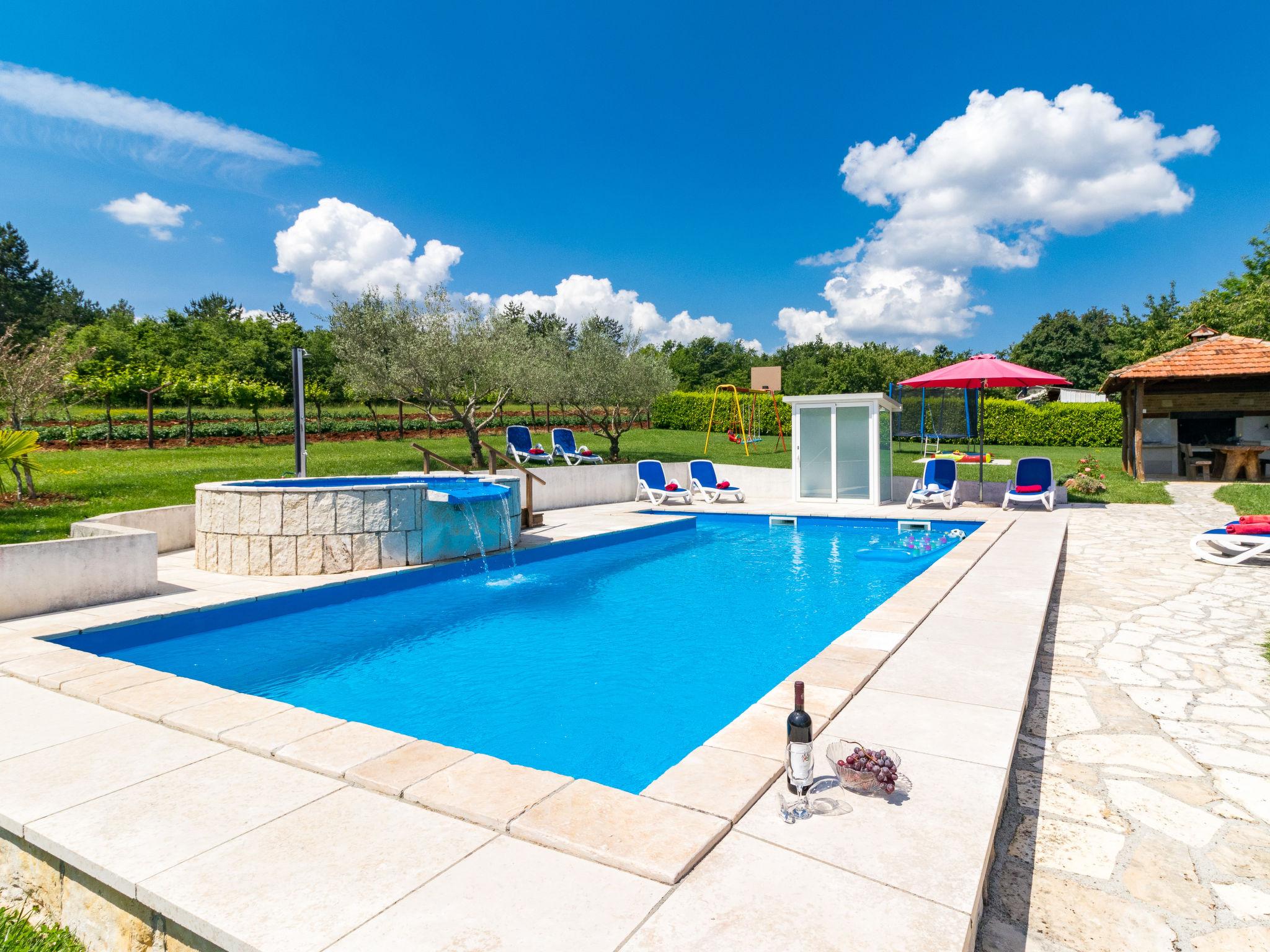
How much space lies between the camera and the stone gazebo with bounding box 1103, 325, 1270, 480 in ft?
50.7

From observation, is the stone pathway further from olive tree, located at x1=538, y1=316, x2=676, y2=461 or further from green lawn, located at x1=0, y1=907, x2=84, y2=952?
olive tree, located at x1=538, y1=316, x2=676, y2=461

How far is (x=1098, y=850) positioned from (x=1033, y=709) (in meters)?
1.42

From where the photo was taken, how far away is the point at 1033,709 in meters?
3.75

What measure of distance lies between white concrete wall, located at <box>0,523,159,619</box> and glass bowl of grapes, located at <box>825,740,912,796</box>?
20.8 feet

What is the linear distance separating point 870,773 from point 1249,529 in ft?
25.9

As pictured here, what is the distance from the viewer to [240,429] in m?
20.9

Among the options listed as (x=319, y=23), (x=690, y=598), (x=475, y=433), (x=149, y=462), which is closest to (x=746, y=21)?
(x=319, y=23)

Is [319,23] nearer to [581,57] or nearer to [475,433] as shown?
[581,57]

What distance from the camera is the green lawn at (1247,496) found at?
1080cm

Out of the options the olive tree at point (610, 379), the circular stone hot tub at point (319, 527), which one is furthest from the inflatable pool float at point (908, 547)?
the olive tree at point (610, 379)

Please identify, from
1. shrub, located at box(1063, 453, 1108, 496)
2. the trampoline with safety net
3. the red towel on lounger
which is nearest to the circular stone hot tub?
the red towel on lounger

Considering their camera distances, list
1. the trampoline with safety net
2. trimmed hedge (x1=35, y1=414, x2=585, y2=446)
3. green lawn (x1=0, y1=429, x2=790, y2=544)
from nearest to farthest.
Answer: green lawn (x1=0, y1=429, x2=790, y2=544), trimmed hedge (x1=35, y1=414, x2=585, y2=446), the trampoline with safety net

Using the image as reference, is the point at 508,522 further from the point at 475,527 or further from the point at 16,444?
the point at 16,444

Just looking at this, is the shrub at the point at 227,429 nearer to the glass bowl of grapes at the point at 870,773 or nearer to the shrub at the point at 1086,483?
the shrub at the point at 1086,483
